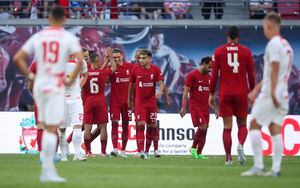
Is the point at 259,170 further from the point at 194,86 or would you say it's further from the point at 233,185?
the point at 194,86

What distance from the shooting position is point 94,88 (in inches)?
865

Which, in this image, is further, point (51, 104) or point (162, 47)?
point (162, 47)

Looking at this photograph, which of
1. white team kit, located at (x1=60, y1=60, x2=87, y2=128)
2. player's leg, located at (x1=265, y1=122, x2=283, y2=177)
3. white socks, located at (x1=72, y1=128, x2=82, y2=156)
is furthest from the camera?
white team kit, located at (x1=60, y1=60, x2=87, y2=128)

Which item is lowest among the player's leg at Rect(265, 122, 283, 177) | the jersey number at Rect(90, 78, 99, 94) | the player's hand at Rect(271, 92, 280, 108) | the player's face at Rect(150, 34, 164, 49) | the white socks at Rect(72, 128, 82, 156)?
the white socks at Rect(72, 128, 82, 156)

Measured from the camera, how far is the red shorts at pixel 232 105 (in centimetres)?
1786

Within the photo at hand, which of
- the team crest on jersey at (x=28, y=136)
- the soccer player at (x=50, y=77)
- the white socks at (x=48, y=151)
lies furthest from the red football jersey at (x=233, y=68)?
the team crest on jersey at (x=28, y=136)

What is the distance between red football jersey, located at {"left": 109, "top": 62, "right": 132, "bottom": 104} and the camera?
76.1 feet

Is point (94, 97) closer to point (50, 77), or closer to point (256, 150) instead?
point (256, 150)

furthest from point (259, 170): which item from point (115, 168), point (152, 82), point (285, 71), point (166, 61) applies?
point (166, 61)

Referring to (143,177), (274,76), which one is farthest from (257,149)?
(143,177)

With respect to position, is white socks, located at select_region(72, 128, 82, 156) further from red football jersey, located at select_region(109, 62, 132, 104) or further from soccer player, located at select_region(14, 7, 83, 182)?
soccer player, located at select_region(14, 7, 83, 182)

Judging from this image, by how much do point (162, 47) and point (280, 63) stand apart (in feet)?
61.8

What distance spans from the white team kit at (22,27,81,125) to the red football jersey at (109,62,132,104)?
9.95 meters

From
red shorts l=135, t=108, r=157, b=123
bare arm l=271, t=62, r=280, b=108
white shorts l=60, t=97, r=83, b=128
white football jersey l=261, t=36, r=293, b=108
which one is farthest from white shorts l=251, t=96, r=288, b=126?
red shorts l=135, t=108, r=157, b=123
